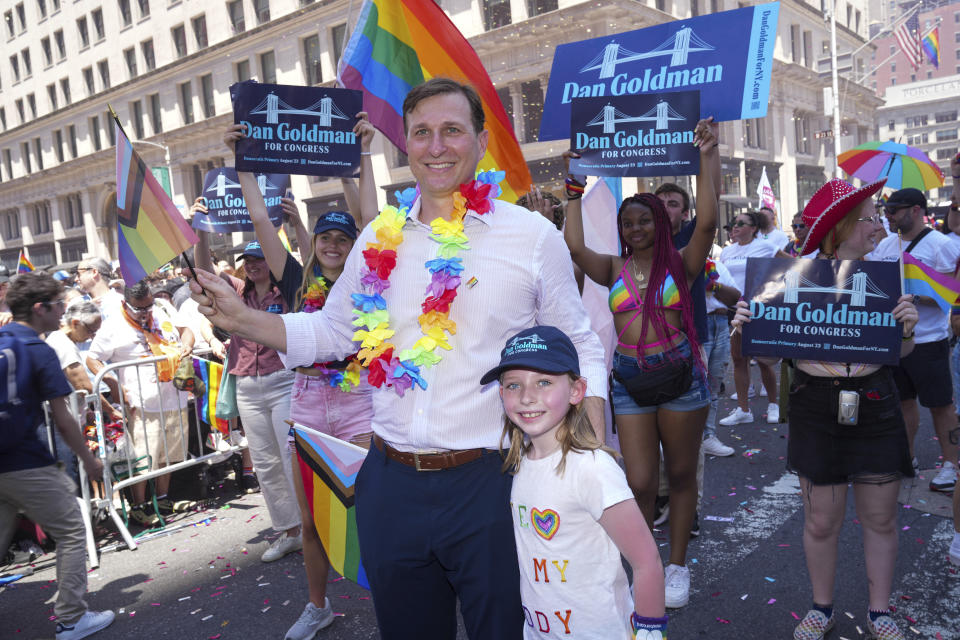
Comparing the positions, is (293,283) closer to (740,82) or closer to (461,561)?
(461,561)

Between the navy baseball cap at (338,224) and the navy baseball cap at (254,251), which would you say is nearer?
the navy baseball cap at (338,224)

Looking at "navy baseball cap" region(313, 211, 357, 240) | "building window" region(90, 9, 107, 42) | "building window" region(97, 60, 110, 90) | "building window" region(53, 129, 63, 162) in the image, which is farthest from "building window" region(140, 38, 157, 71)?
"navy baseball cap" region(313, 211, 357, 240)

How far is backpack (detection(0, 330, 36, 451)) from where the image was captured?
12.1 ft

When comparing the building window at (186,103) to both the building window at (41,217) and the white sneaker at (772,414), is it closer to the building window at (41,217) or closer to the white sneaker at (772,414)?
the building window at (41,217)

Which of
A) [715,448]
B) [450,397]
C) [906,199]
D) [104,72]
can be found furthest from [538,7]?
[104,72]

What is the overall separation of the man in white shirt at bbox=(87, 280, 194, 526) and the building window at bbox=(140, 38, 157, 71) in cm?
3461

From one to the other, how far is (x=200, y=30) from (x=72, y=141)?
14.7 m

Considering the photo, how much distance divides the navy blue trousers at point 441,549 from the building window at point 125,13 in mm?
41619

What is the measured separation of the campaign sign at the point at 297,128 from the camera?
388cm

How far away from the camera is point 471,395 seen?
Answer: 2.17m

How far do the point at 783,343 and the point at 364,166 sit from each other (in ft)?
7.88

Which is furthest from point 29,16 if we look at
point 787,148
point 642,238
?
point 642,238

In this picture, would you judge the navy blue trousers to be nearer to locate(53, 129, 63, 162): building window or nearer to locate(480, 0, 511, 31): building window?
locate(480, 0, 511, 31): building window

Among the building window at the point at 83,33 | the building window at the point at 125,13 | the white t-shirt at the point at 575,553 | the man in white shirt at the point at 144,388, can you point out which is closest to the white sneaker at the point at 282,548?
the man in white shirt at the point at 144,388
